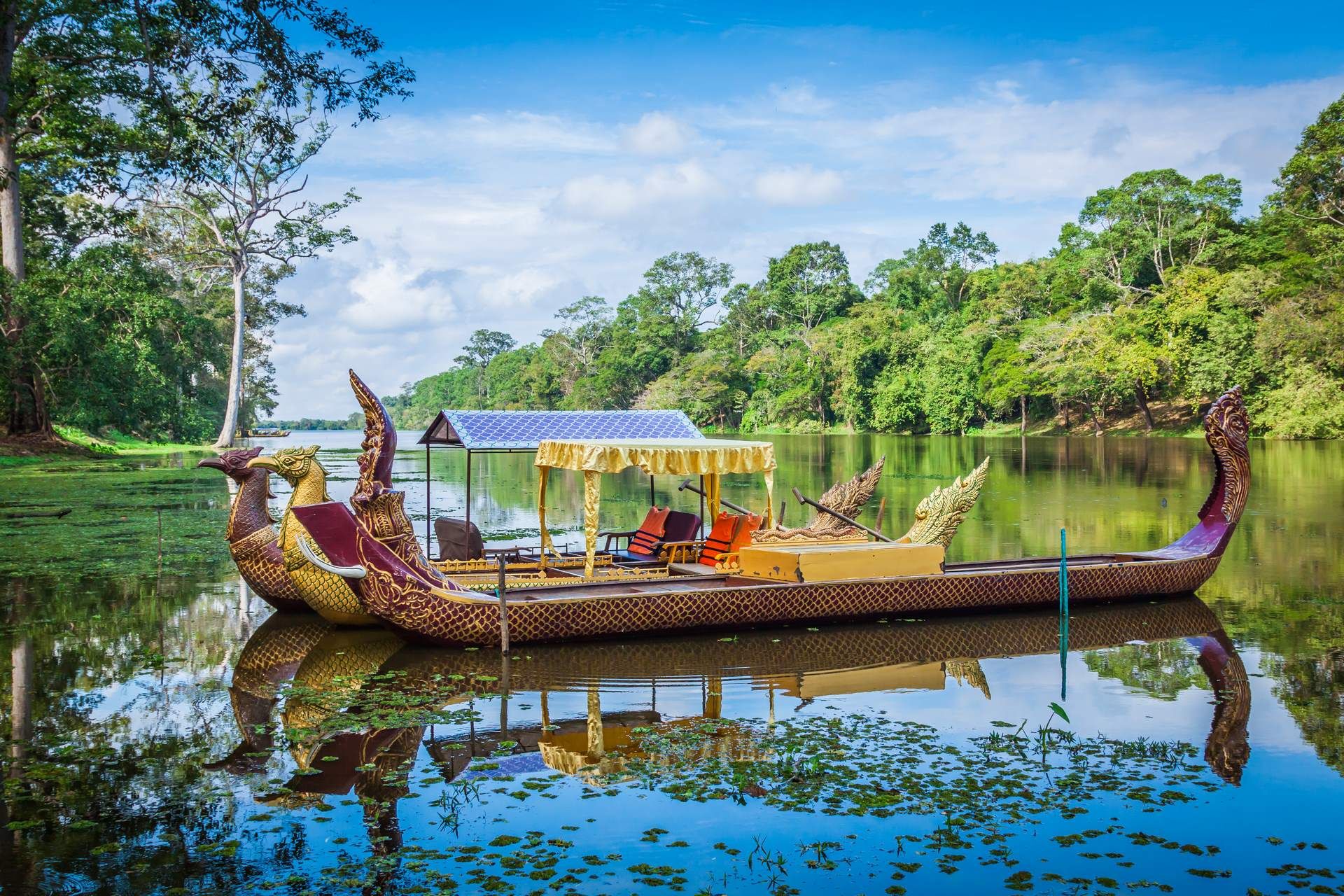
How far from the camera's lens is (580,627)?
435 inches

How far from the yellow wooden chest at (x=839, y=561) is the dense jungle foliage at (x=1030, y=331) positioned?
36907 millimetres

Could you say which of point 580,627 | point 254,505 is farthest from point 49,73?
point 580,627

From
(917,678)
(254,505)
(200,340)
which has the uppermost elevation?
(200,340)

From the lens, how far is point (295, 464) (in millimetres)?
12312

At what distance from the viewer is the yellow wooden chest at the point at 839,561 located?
1204 cm

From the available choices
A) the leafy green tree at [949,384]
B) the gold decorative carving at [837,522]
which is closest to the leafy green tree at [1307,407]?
the leafy green tree at [949,384]

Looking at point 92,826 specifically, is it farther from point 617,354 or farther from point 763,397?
point 617,354

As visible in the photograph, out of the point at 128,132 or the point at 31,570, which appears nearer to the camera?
the point at 31,570

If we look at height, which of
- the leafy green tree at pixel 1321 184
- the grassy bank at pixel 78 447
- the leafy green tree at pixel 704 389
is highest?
the leafy green tree at pixel 1321 184

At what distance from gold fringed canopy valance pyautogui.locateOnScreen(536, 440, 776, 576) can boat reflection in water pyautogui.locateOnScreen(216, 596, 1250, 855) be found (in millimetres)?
1853

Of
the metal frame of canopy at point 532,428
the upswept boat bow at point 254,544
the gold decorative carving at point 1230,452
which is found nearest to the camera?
the upswept boat bow at point 254,544

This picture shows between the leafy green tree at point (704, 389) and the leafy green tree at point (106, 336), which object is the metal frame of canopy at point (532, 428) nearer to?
the leafy green tree at point (106, 336)

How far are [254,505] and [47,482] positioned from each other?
1903 cm

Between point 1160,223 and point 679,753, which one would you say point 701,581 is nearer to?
point 679,753
